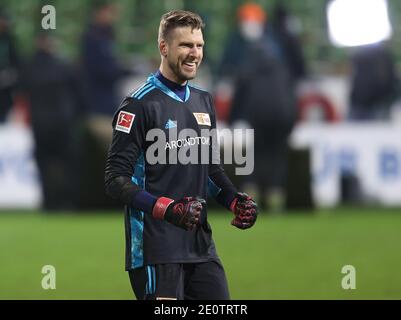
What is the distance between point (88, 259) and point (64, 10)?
956 cm

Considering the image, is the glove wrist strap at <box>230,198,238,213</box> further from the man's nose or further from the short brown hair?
the short brown hair

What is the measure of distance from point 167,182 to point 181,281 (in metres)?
A: 0.46

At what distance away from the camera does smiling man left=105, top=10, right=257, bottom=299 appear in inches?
209

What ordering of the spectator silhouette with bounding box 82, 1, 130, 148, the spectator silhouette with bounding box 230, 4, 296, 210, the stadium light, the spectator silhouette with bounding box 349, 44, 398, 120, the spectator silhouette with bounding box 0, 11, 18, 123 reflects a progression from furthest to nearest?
1. the spectator silhouette with bounding box 349, 44, 398, 120
2. the spectator silhouette with bounding box 0, 11, 18, 123
3. the spectator silhouette with bounding box 82, 1, 130, 148
4. the spectator silhouette with bounding box 230, 4, 296, 210
5. the stadium light

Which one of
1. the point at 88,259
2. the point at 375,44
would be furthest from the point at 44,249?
the point at 375,44

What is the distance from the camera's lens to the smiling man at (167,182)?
209 inches

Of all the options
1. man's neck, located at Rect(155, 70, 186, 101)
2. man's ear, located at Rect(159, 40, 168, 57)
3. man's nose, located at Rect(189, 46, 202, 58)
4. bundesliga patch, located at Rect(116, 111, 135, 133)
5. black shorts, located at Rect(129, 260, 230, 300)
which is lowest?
black shorts, located at Rect(129, 260, 230, 300)

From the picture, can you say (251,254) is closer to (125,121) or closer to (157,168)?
(157,168)

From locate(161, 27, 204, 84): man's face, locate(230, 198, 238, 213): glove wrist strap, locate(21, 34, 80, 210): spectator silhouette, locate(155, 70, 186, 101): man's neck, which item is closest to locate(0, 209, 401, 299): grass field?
locate(21, 34, 80, 210): spectator silhouette

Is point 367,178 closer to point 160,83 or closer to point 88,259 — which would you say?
point 88,259

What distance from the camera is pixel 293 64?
16.6 m

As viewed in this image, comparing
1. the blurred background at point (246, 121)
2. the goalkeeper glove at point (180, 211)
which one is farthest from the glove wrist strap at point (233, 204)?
the blurred background at point (246, 121)

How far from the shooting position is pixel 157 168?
5.38 m

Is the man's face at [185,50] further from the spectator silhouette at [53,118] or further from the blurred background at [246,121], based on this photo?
the spectator silhouette at [53,118]
